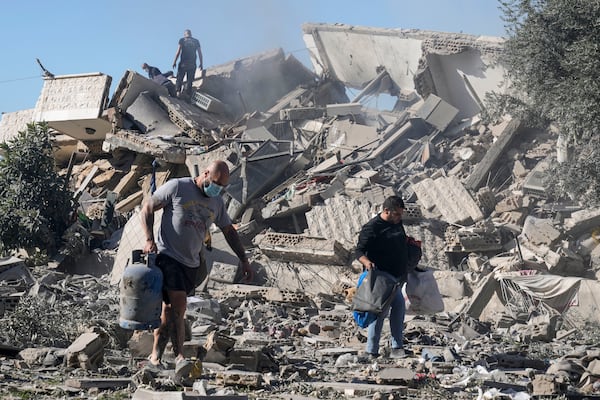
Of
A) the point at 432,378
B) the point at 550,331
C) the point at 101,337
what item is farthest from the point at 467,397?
the point at 550,331

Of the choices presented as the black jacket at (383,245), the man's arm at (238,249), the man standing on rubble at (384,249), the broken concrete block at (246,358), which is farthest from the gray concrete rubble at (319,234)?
the black jacket at (383,245)

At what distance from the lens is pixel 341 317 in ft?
37.0

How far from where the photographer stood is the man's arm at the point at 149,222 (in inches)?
251

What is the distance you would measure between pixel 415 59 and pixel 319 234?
9.28m

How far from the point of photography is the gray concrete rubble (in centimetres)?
671

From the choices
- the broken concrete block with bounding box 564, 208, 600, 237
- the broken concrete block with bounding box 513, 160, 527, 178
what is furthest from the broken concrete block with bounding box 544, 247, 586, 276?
the broken concrete block with bounding box 513, 160, 527, 178

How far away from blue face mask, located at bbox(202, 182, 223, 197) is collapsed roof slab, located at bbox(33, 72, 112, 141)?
13.6 meters

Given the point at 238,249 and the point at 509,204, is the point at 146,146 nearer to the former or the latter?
the point at 509,204

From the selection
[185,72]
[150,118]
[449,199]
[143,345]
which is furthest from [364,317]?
[185,72]

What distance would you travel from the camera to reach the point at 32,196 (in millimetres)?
15617

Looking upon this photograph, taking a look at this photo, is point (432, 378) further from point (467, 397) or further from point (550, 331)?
point (550, 331)

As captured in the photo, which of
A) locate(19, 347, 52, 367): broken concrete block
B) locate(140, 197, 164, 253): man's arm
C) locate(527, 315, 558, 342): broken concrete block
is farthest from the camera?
locate(527, 315, 558, 342): broken concrete block

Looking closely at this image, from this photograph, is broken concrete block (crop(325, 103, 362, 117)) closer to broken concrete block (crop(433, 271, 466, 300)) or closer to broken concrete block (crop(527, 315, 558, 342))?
broken concrete block (crop(433, 271, 466, 300))

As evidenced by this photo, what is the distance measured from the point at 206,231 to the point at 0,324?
269 centimetres
